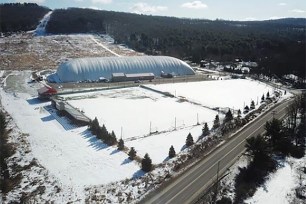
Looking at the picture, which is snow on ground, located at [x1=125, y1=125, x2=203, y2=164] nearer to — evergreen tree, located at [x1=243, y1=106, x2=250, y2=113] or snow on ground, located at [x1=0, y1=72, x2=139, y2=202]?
snow on ground, located at [x1=0, y1=72, x2=139, y2=202]

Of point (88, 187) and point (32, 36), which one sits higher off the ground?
point (32, 36)

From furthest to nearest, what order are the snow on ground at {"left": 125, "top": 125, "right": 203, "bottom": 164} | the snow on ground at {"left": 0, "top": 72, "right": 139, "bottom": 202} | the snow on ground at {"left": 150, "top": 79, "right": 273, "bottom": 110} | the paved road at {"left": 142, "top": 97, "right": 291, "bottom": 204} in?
1. the snow on ground at {"left": 150, "top": 79, "right": 273, "bottom": 110}
2. the snow on ground at {"left": 125, "top": 125, "right": 203, "bottom": 164}
3. the snow on ground at {"left": 0, "top": 72, "right": 139, "bottom": 202}
4. the paved road at {"left": 142, "top": 97, "right": 291, "bottom": 204}

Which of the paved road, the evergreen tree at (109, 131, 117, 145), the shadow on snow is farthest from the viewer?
the evergreen tree at (109, 131, 117, 145)

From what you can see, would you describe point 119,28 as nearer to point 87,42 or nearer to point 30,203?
point 87,42

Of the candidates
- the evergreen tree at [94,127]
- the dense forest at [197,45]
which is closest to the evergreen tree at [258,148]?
the evergreen tree at [94,127]

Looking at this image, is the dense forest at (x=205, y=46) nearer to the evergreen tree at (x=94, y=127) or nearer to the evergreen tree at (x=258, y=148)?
the evergreen tree at (x=258, y=148)

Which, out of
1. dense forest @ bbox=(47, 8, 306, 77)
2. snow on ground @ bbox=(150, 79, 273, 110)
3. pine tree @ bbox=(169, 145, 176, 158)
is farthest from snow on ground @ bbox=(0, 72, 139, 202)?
dense forest @ bbox=(47, 8, 306, 77)

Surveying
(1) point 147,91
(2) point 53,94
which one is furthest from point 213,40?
(2) point 53,94
